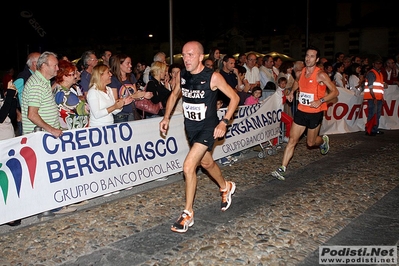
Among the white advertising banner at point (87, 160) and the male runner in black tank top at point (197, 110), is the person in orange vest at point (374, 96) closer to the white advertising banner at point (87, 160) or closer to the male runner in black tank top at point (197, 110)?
the white advertising banner at point (87, 160)

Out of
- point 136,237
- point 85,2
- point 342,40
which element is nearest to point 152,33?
point 85,2

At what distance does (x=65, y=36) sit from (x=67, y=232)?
146 ft

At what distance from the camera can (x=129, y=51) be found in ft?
147

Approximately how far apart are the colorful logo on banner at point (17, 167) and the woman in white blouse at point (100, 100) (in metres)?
1.32

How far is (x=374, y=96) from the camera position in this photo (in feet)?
39.7

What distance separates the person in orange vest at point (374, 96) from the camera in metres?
12.1

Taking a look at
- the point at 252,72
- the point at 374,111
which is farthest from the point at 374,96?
the point at 252,72

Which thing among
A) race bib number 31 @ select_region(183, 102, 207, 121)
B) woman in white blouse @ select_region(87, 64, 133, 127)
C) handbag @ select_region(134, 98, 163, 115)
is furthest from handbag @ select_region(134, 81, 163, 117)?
race bib number 31 @ select_region(183, 102, 207, 121)

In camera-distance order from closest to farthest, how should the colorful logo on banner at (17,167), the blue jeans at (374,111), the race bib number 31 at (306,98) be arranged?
1. the colorful logo on banner at (17,167)
2. the race bib number 31 at (306,98)
3. the blue jeans at (374,111)

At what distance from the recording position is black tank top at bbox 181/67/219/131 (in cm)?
548

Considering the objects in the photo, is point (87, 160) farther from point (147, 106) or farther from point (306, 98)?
point (306, 98)

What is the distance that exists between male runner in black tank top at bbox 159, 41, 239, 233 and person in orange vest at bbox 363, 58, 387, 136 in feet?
25.3

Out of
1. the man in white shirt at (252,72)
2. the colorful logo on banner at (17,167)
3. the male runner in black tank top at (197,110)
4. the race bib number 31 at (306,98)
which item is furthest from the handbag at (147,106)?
the man in white shirt at (252,72)

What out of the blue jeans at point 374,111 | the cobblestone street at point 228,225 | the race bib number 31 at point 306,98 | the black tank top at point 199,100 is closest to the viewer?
the cobblestone street at point 228,225
